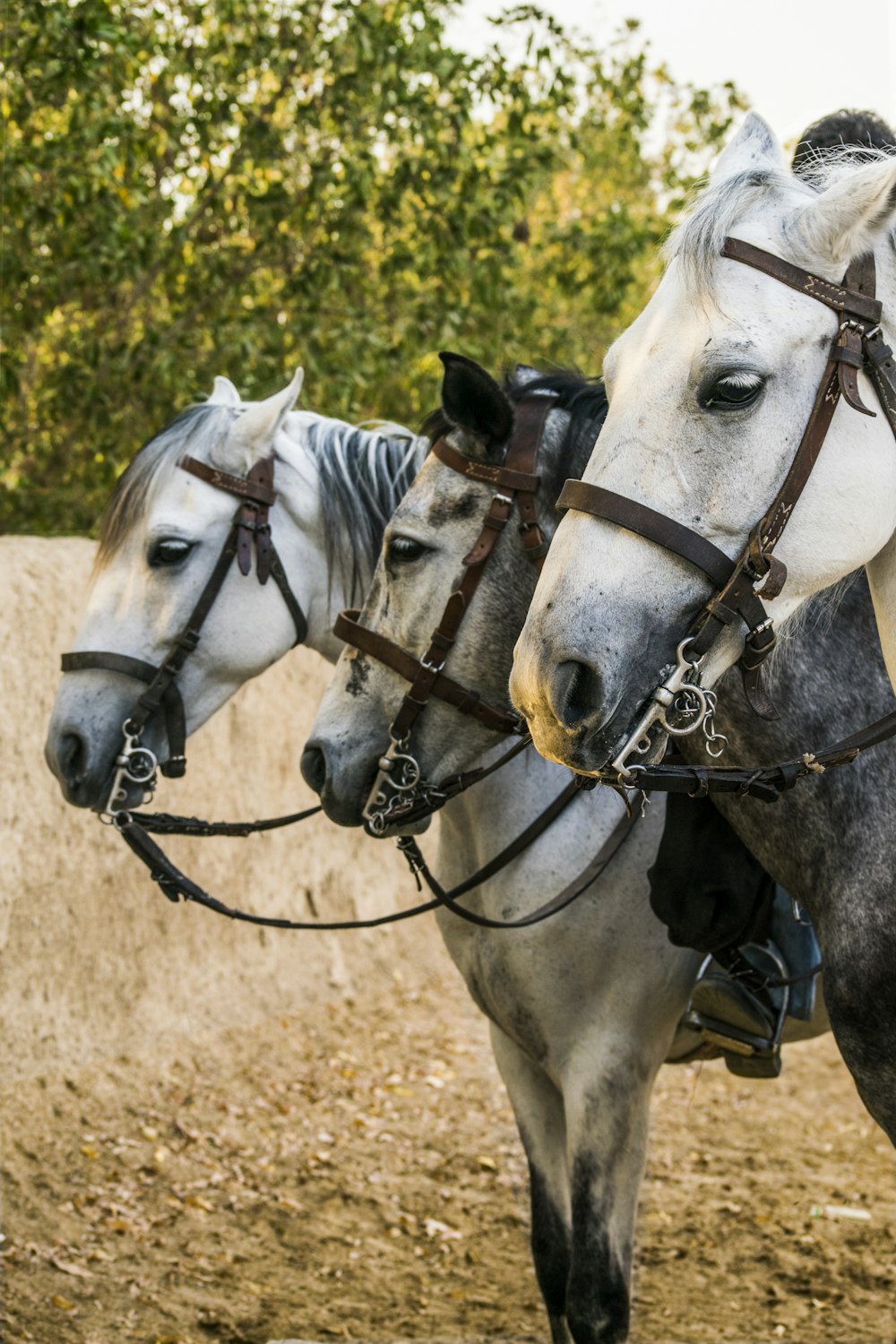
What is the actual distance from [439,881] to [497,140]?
15.2ft

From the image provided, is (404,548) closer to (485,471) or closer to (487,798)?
(485,471)

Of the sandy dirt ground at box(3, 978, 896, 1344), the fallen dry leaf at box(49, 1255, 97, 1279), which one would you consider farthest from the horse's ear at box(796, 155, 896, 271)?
the fallen dry leaf at box(49, 1255, 97, 1279)

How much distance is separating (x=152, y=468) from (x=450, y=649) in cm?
127

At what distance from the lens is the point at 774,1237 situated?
479 centimetres

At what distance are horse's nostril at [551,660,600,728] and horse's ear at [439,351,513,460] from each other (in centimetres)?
120

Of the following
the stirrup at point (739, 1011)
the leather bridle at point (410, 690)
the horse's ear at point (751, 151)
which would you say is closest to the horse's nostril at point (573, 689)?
the leather bridle at point (410, 690)

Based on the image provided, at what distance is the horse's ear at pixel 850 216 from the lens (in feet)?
5.37

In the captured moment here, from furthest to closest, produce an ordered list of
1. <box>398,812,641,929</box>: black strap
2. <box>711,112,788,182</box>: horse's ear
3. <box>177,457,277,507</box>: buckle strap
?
<box>177,457,277,507</box>: buckle strap < <box>398,812,641,929</box>: black strap < <box>711,112,788,182</box>: horse's ear

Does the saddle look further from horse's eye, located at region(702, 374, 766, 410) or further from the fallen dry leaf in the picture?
the fallen dry leaf

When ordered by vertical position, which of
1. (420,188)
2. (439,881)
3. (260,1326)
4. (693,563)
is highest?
(420,188)

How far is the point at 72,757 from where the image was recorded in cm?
340

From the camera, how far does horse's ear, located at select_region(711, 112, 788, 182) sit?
1.88 m

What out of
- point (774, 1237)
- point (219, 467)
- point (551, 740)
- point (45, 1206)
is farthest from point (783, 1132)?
point (551, 740)

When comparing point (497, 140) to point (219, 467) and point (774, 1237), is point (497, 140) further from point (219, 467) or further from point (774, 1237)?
point (774, 1237)
